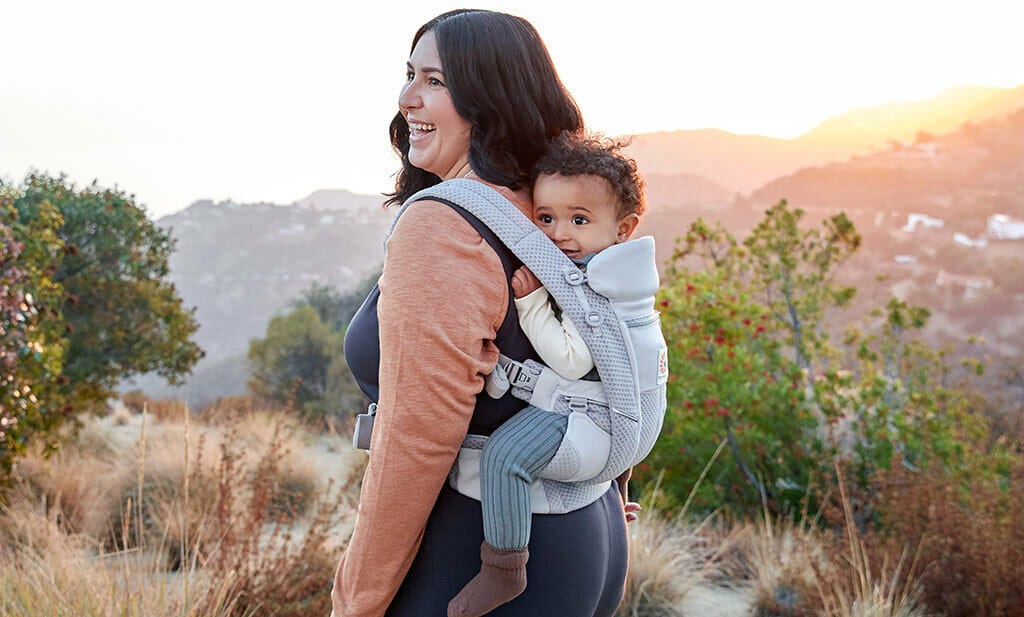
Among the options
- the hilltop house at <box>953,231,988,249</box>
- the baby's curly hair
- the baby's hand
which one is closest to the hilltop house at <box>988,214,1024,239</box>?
the hilltop house at <box>953,231,988,249</box>

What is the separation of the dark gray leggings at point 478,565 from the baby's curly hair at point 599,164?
666mm

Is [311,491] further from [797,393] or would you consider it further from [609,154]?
[609,154]

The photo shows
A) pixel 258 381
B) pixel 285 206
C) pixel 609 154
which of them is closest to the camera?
pixel 609 154

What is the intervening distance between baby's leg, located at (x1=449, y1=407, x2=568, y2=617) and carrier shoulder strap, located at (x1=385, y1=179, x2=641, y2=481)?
0.48ft

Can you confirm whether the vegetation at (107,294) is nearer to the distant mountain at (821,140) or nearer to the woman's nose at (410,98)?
the woman's nose at (410,98)

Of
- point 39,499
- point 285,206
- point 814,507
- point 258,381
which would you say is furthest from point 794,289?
point 285,206

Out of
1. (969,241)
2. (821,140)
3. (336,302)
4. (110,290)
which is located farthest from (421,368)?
(821,140)

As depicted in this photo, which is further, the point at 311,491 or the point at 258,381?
the point at 258,381

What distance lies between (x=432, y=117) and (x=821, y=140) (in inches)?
2403

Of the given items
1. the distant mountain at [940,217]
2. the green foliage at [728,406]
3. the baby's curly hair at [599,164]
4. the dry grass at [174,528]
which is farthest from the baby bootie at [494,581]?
the distant mountain at [940,217]

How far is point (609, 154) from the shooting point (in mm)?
1703

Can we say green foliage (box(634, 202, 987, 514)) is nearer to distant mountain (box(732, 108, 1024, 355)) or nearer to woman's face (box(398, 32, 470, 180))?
woman's face (box(398, 32, 470, 180))

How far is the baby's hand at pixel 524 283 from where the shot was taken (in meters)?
1.49

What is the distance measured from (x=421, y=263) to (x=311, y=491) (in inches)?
221
